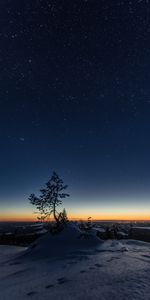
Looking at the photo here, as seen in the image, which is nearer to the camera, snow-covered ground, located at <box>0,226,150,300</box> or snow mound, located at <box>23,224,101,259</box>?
snow-covered ground, located at <box>0,226,150,300</box>

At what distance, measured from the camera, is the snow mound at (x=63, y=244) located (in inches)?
849

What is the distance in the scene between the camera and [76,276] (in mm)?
13352

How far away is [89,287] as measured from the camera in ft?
36.8

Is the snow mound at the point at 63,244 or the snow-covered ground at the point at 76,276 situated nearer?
the snow-covered ground at the point at 76,276

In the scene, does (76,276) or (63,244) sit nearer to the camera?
(76,276)

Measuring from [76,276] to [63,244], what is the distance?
386 inches

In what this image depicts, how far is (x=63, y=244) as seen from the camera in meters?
23.0

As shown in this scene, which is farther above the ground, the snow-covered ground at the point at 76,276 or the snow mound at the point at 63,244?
the snow mound at the point at 63,244

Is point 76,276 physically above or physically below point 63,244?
below

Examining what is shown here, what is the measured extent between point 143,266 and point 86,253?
240 inches

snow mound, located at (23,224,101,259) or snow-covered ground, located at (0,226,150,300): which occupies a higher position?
snow mound, located at (23,224,101,259)

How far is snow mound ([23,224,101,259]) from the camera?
849 inches

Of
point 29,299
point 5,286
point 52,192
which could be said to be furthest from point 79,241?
point 52,192

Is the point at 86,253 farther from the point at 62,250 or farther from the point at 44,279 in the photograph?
the point at 44,279
